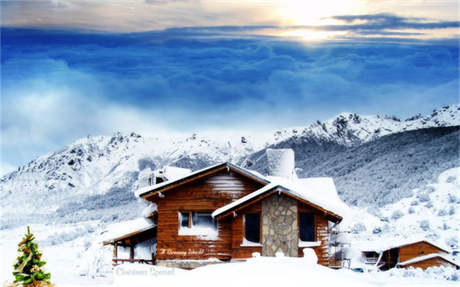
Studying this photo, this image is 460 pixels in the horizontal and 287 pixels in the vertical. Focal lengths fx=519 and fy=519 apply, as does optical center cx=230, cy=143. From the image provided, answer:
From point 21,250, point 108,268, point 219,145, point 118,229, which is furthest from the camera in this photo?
point 219,145

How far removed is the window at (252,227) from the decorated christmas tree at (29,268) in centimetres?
950

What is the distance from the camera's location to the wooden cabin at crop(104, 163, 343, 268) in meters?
20.7

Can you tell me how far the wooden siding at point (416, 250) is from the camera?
32.1 meters

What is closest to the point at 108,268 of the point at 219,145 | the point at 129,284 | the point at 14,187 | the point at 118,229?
the point at 118,229

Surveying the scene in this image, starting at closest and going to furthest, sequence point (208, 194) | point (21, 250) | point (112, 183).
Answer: point (21, 250) < point (208, 194) < point (112, 183)

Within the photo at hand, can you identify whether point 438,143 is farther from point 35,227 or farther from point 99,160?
point 99,160

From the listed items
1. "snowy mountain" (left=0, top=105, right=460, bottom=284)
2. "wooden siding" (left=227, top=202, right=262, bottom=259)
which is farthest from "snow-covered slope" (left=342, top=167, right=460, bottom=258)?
"wooden siding" (left=227, top=202, right=262, bottom=259)

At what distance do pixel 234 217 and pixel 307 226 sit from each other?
11.9 ft

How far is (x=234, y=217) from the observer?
21.3 meters

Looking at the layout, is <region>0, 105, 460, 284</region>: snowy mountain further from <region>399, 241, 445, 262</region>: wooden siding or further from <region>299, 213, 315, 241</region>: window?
<region>399, 241, 445, 262</region>: wooden siding

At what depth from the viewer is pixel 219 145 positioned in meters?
158

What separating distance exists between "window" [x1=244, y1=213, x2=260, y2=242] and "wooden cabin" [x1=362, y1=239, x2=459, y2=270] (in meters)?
12.6

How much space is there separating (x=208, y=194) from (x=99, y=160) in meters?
169

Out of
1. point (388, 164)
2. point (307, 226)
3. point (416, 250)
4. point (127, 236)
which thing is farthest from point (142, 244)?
point (388, 164)
